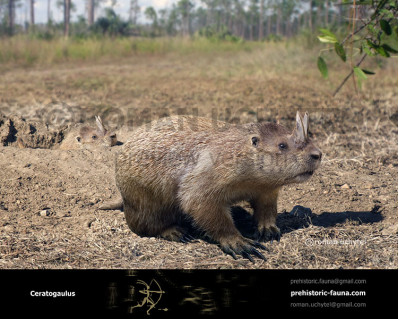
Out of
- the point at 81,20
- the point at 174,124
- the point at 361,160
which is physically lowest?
the point at 361,160

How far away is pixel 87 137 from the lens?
5.91 metres

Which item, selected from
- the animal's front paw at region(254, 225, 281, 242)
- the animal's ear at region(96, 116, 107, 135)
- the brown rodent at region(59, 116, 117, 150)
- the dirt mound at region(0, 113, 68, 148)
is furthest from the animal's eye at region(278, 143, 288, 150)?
the dirt mound at region(0, 113, 68, 148)

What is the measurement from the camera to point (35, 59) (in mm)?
12969

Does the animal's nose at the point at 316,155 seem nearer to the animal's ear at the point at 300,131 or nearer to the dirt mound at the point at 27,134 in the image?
the animal's ear at the point at 300,131

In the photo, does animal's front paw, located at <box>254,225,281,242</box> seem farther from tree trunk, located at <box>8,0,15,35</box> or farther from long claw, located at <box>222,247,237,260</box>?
tree trunk, located at <box>8,0,15,35</box>

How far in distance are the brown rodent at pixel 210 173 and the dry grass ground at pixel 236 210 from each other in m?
0.17

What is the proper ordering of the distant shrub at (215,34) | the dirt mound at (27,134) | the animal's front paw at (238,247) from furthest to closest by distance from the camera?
the distant shrub at (215,34), the dirt mound at (27,134), the animal's front paw at (238,247)

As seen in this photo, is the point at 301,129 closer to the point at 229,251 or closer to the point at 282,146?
the point at 282,146

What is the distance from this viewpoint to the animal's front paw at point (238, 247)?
3.16 m

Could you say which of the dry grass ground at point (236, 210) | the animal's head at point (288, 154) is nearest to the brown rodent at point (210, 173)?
the animal's head at point (288, 154)

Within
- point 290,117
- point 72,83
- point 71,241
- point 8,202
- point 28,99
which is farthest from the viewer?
point 72,83
